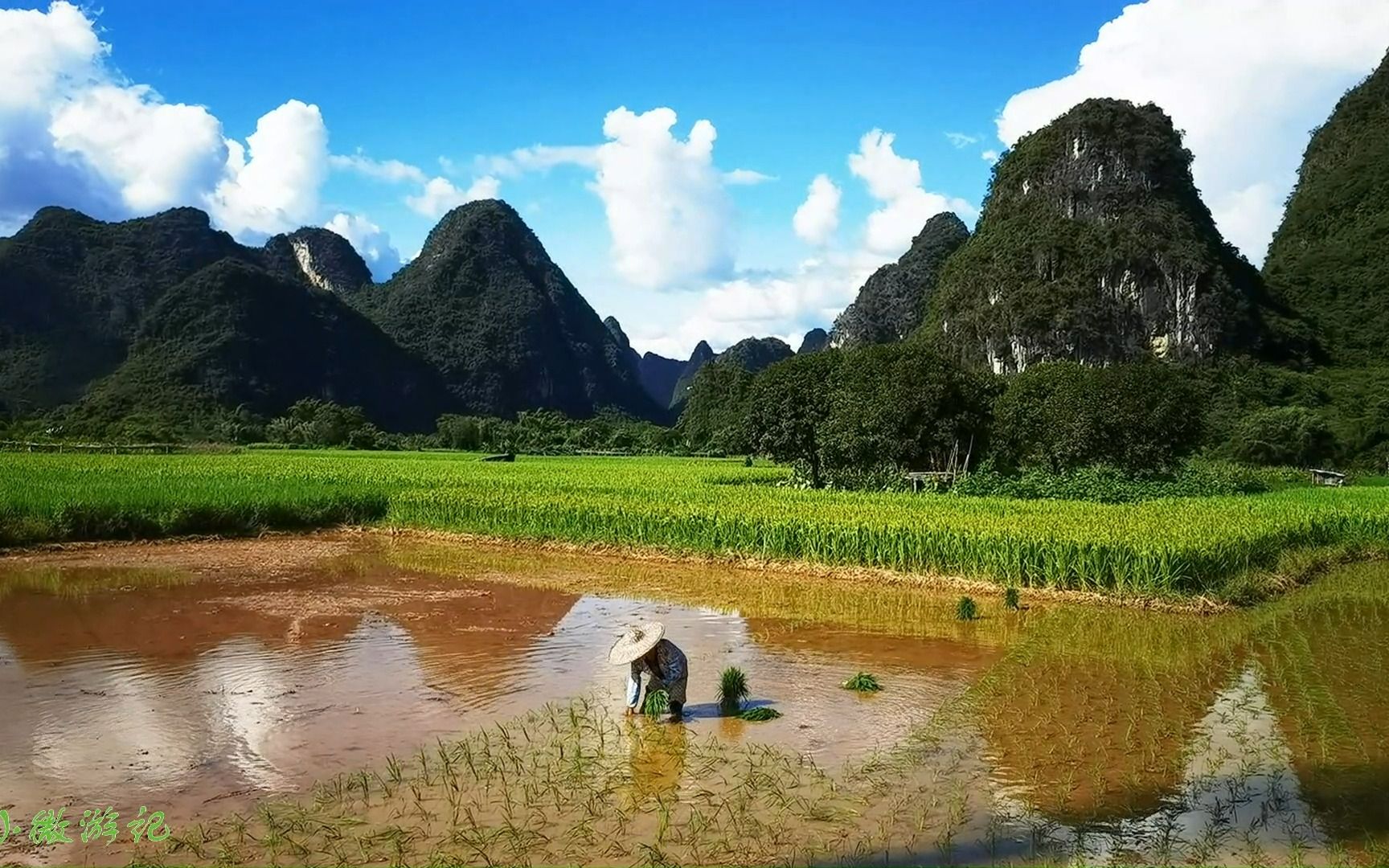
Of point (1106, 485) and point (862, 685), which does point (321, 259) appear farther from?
point (862, 685)

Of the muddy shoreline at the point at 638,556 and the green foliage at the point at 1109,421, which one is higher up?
the green foliage at the point at 1109,421

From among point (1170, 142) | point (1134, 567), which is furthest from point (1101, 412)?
point (1170, 142)

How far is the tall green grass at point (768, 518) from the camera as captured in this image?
14.1m

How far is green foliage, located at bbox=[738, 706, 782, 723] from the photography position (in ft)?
26.0

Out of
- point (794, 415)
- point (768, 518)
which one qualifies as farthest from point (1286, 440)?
point (768, 518)

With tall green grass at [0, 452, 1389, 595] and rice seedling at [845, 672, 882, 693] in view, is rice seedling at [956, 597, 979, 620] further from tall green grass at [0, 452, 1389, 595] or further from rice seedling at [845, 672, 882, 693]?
rice seedling at [845, 672, 882, 693]

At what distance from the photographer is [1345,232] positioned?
87.7m

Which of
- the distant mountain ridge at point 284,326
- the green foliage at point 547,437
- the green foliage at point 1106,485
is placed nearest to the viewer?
the green foliage at point 1106,485

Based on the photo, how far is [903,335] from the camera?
94.1 m

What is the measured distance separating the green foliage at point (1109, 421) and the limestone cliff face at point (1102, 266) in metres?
36.0

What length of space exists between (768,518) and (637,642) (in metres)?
9.84

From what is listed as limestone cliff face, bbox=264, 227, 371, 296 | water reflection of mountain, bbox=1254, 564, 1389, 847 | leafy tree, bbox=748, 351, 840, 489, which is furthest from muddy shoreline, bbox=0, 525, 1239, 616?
limestone cliff face, bbox=264, 227, 371, 296

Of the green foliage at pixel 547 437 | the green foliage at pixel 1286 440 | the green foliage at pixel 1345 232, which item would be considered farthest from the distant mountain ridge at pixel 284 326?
the green foliage at pixel 1345 232

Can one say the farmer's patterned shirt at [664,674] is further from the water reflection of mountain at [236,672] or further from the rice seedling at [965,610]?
the rice seedling at [965,610]
